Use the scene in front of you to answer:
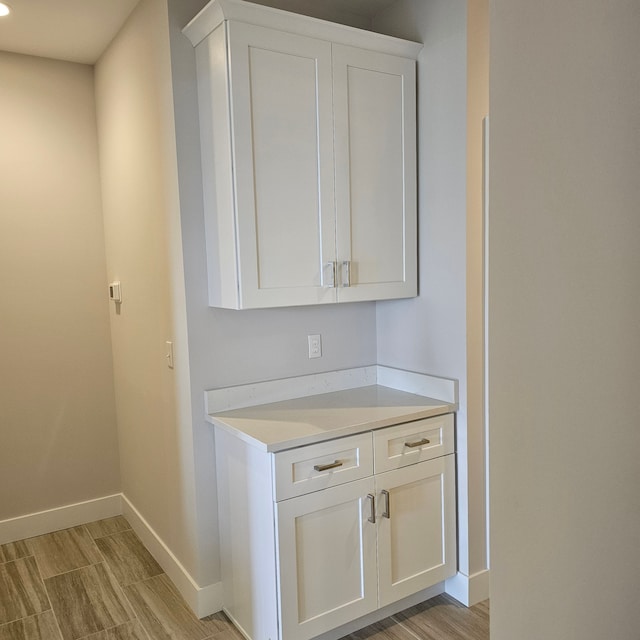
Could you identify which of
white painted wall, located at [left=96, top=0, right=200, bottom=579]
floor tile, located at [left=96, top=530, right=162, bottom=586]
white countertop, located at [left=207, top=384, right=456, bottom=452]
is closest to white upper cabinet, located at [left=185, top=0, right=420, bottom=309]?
white painted wall, located at [left=96, top=0, right=200, bottom=579]

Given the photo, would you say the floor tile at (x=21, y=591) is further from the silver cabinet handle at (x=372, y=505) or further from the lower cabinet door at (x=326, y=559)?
the silver cabinet handle at (x=372, y=505)

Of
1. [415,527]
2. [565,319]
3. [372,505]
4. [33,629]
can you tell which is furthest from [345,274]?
[33,629]

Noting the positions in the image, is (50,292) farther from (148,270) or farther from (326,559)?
(326,559)

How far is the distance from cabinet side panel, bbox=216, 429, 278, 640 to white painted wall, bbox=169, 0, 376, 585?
73 mm

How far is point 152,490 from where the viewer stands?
2975 mm

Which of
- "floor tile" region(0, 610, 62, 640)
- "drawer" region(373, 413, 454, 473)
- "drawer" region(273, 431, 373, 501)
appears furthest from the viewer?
"floor tile" region(0, 610, 62, 640)

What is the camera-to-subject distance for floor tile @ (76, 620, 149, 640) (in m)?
2.32

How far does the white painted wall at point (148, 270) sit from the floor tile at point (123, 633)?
0.30 meters

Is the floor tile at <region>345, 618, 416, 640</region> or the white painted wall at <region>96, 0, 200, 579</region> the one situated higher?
the white painted wall at <region>96, 0, 200, 579</region>

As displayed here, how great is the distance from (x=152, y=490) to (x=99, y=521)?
67 centimetres

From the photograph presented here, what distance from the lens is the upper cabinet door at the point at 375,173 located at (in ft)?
7.71

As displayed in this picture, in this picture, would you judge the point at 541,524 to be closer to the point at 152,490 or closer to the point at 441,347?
the point at 441,347

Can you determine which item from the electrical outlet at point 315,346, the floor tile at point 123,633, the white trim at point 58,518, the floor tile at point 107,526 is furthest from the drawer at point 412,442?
the white trim at point 58,518

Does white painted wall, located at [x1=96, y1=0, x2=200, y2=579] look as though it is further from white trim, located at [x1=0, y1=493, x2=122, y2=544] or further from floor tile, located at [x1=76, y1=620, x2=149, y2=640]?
floor tile, located at [x1=76, y1=620, x2=149, y2=640]
